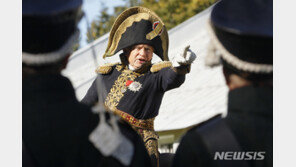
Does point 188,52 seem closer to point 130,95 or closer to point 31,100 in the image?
point 130,95

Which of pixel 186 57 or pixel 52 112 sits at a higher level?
pixel 52 112

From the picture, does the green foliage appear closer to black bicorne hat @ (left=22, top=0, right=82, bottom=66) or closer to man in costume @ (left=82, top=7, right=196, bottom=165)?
man in costume @ (left=82, top=7, right=196, bottom=165)

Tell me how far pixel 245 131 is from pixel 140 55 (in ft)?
5.48

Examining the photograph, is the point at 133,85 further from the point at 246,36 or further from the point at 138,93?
the point at 246,36

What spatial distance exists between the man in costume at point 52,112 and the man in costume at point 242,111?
0.33m

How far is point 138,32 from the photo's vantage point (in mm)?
3398

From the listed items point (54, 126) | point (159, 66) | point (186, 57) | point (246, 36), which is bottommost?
point (159, 66)

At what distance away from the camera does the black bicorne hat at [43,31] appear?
5.80 ft

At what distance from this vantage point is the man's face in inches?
133

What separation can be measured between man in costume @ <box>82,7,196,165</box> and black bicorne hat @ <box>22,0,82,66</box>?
1.22 meters

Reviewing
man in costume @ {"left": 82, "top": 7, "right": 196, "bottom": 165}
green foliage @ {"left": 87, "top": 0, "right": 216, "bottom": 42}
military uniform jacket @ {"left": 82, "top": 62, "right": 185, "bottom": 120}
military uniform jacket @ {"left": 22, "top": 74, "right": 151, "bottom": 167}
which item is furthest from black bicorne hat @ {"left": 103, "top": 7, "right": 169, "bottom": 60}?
military uniform jacket @ {"left": 22, "top": 74, "right": 151, "bottom": 167}

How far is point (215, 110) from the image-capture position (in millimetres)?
2025

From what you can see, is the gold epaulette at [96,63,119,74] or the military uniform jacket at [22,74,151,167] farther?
the gold epaulette at [96,63,119,74]

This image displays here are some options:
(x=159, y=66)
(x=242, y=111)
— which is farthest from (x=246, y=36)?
(x=159, y=66)
